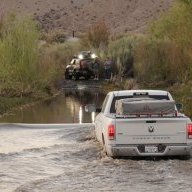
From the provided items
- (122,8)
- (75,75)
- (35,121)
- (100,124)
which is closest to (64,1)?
(122,8)

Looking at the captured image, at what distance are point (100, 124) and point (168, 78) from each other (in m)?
23.0

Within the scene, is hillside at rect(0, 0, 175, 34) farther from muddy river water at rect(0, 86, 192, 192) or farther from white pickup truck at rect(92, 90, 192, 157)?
white pickup truck at rect(92, 90, 192, 157)

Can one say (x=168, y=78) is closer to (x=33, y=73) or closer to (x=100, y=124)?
(x=33, y=73)

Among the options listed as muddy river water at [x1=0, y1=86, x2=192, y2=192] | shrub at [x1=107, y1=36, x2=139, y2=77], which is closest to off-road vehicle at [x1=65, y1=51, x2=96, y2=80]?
shrub at [x1=107, y1=36, x2=139, y2=77]

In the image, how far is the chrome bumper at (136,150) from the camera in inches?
576

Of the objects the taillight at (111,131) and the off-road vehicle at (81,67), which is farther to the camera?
the off-road vehicle at (81,67)

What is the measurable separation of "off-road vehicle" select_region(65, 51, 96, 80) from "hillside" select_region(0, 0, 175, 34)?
51211 millimetres

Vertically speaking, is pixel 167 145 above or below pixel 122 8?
below

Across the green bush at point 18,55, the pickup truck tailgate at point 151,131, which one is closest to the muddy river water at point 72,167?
the pickup truck tailgate at point 151,131

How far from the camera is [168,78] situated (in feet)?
128

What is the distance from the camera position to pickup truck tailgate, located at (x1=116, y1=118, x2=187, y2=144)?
47.7ft

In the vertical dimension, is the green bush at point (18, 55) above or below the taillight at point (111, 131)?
above

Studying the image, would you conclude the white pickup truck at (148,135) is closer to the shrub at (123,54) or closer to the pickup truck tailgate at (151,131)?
the pickup truck tailgate at (151,131)

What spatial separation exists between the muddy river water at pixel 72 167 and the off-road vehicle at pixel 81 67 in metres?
24.1
